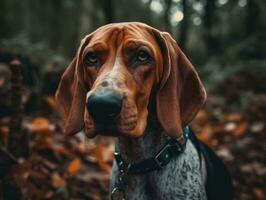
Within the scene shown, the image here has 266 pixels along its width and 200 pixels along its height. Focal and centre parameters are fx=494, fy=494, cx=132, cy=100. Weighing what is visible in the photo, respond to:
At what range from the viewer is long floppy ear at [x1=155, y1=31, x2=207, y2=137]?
12.3 ft

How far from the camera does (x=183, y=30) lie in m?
15.7

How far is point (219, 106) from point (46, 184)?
248 inches

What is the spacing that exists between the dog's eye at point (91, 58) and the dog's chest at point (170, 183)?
39.0 inches

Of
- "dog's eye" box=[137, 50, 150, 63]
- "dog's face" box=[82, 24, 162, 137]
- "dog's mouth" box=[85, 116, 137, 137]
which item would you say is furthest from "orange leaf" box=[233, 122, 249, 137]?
"dog's mouth" box=[85, 116, 137, 137]

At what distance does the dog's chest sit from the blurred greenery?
4.50 meters

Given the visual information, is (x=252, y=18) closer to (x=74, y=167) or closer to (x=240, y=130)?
(x=240, y=130)

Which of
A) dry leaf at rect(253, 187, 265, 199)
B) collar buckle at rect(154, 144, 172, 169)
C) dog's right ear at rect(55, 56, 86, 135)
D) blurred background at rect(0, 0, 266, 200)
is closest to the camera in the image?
collar buckle at rect(154, 144, 172, 169)

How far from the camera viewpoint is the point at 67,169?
619 centimetres

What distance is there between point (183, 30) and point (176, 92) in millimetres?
12123

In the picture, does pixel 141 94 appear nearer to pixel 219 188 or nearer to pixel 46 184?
pixel 219 188

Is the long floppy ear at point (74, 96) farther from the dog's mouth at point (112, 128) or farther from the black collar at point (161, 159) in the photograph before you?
the dog's mouth at point (112, 128)

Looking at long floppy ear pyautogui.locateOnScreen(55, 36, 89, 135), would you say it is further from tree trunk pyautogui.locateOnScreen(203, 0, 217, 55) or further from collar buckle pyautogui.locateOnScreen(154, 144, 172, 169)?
tree trunk pyautogui.locateOnScreen(203, 0, 217, 55)

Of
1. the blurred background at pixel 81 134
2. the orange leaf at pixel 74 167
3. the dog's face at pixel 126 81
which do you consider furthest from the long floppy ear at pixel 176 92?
the orange leaf at pixel 74 167

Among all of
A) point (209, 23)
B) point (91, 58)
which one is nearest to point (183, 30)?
point (209, 23)
